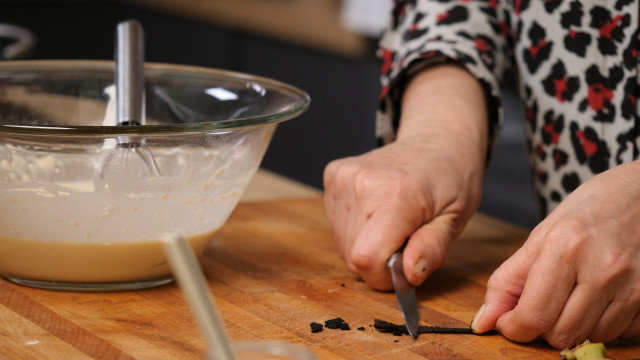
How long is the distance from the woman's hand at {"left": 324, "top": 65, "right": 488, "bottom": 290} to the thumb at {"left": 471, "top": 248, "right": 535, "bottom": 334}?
0.09 m

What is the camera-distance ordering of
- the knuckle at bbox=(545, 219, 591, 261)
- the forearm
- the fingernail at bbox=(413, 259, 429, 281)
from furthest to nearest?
the forearm
the fingernail at bbox=(413, 259, 429, 281)
the knuckle at bbox=(545, 219, 591, 261)

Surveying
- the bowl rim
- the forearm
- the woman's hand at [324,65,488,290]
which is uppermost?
the bowl rim

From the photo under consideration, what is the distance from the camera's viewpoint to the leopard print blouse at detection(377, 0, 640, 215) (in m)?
0.93

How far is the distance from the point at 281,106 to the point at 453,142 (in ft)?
0.58

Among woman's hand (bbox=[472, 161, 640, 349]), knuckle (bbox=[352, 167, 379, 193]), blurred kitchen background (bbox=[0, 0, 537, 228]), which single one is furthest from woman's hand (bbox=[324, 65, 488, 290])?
blurred kitchen background (bbox=[0, 0, 537, 228])

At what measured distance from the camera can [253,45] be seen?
111 inches

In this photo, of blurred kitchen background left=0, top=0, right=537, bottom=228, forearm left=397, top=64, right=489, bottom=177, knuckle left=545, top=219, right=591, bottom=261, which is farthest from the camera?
blurred kitchen background left=0, top=0, right=537, bottom=228

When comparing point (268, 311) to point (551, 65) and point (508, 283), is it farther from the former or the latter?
point (551, 65)

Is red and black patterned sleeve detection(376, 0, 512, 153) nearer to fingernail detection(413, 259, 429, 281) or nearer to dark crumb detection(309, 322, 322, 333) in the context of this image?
fingernail detection(413, 259, 429, 281)

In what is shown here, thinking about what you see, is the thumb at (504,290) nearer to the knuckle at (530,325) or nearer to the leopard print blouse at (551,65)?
the knuckle at (530,325)

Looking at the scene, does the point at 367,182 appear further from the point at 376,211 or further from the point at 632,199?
the point at 632,199

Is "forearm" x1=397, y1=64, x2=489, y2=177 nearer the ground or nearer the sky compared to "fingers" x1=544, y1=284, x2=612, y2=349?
nearer the sky

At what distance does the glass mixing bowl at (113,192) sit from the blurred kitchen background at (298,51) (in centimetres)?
145

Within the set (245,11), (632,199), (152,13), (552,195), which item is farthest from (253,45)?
(632,199)
